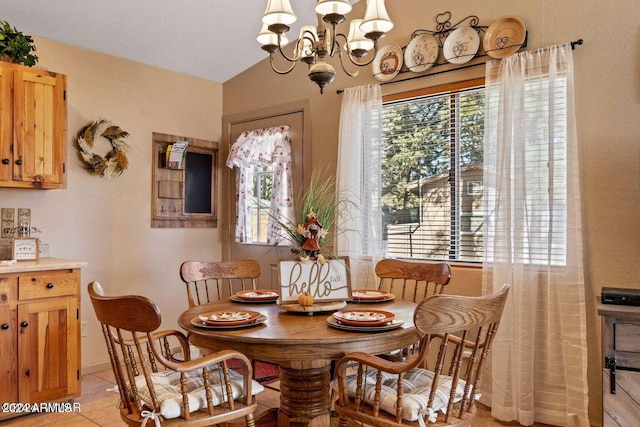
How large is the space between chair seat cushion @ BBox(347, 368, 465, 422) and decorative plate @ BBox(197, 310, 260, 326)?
1.71 ft

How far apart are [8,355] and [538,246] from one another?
128 inches

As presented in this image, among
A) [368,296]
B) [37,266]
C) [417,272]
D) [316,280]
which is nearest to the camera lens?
[316,280]

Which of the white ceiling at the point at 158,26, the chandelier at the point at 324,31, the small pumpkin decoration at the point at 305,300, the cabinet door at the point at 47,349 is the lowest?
the cabinet door at the point at 47,349

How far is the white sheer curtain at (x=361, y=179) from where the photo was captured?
3707 mm

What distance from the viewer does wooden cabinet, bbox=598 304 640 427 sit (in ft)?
7.64

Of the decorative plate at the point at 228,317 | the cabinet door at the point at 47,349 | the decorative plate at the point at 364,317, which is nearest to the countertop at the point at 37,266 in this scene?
the cabinet door at the point at 47,349

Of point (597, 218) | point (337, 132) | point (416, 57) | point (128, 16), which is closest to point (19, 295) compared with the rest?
point (128, 16)

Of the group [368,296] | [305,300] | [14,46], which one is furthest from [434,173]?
[14,46]

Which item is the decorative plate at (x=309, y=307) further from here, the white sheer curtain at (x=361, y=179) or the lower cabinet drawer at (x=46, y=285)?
the lower cabinet drawer at (x=46, y=285)

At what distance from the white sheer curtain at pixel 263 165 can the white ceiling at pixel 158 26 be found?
75cm

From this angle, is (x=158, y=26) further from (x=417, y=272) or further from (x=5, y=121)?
(x=417, y=272)

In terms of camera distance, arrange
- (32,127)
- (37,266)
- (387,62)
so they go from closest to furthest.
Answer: (37,266)
(32,127)
(387,62)

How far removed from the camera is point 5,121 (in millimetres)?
3160

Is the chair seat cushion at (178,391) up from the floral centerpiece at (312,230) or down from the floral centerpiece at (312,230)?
down
